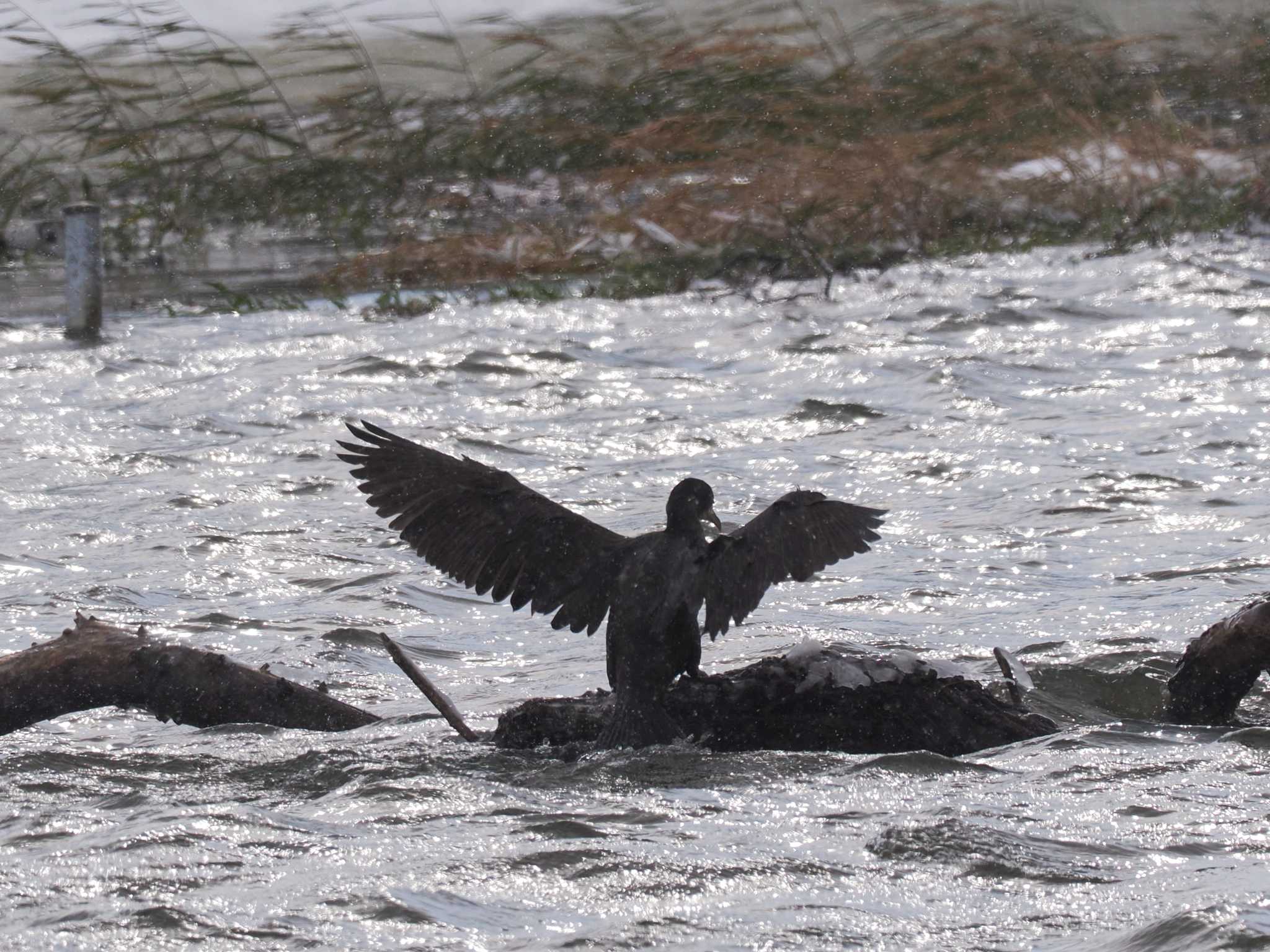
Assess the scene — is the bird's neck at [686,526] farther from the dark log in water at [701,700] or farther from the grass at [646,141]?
the grass at [646,141]

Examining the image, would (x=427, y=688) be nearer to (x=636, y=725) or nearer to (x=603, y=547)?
(x=636, y=725)

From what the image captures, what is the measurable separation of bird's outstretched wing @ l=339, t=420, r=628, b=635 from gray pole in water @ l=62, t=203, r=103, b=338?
869 centimetres

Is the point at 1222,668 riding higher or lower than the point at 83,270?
lower

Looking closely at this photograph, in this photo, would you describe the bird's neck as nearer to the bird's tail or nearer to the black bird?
the black bird

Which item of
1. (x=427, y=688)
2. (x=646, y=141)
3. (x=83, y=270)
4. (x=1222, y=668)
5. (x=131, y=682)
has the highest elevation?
(x=646, y=141)

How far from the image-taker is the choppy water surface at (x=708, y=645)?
4328 millimetres

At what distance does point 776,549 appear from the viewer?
565 cm

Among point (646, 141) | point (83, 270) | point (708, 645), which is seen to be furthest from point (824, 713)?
point (646, 141)

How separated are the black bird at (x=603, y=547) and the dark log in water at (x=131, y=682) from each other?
64 centimetres

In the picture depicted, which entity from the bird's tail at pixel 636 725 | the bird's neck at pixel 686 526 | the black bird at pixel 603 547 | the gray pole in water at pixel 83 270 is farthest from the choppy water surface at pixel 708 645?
the bird's neck at pixel 686 526

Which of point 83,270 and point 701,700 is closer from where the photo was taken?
point 701,700

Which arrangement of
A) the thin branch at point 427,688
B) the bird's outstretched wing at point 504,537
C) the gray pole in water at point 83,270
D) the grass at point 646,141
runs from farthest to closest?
the grass at point 646,141 → the gray pole in water at point 83,270 → the bird's outstretched wing at point 504,537 → the thin branch at point 427,688

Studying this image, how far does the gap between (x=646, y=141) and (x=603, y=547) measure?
1288cm

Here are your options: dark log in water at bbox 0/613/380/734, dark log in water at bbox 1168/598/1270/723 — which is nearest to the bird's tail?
dark log in water at bbox 0/613/380/734
